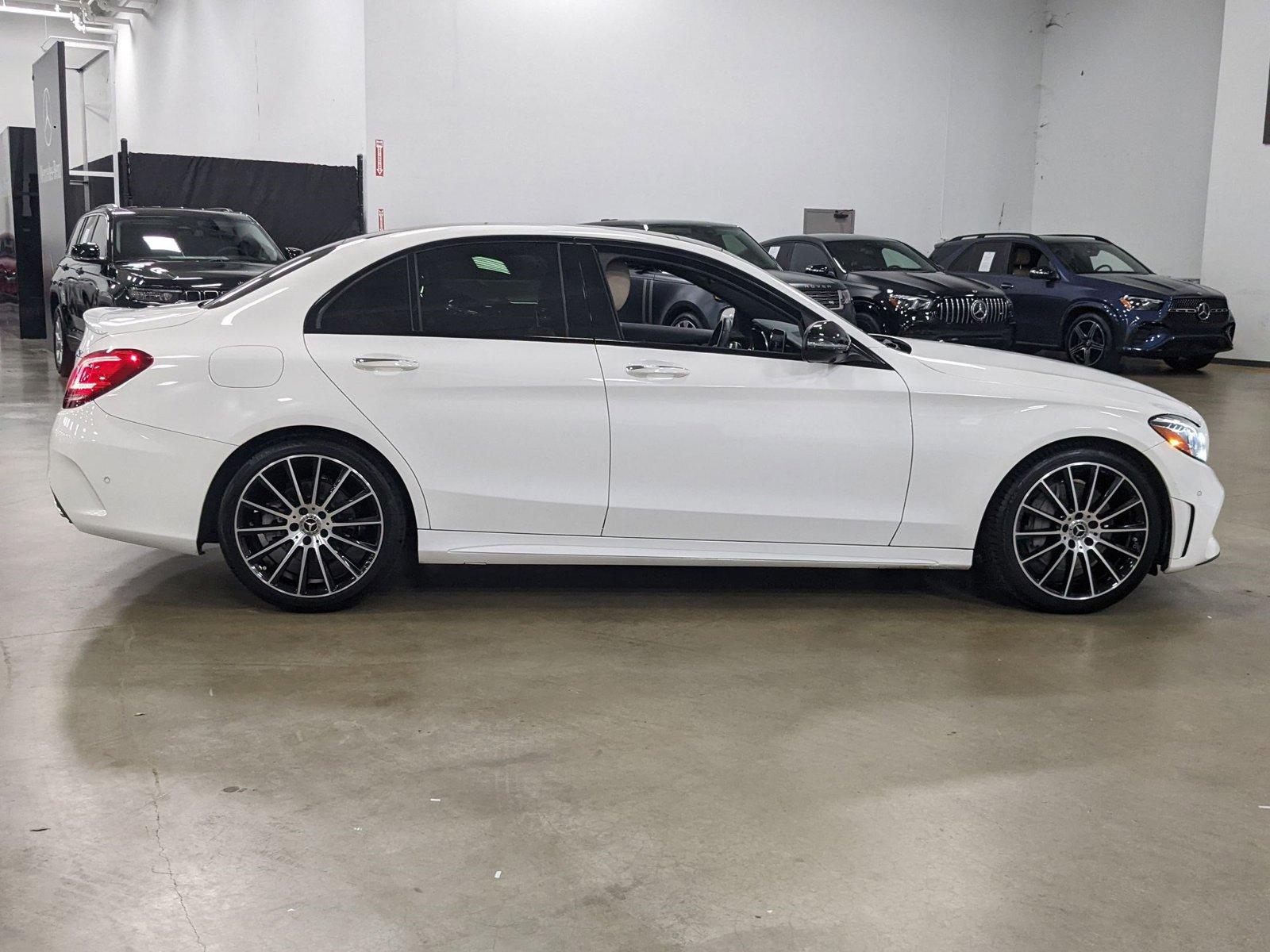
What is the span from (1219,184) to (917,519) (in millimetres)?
14171

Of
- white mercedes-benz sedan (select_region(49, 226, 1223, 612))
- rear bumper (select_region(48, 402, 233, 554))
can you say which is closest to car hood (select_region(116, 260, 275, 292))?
white mercedes-benz sedan (select_region(49, 226, 1223, 612))

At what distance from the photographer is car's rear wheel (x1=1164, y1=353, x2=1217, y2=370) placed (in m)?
15.0

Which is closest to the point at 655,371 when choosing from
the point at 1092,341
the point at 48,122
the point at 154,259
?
the point at 154,259

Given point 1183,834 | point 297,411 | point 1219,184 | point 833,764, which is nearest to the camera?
point 1183,834

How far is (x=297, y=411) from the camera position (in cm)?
428

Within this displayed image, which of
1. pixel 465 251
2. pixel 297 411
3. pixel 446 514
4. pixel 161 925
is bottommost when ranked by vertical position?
pixel 161 925

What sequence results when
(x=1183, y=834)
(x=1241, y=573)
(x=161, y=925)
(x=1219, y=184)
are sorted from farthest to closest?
1. (x=1219, y=184)
2. (x=1241, y=573)
3. (x=1183, y=834)
4. (x=161, y=925)

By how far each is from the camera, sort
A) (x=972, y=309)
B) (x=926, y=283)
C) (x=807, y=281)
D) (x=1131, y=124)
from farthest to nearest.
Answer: (x=1131, y=124) < (x=926, y=283) < (x=972, y=309) < (x=807, y=281)

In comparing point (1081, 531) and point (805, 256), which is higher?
point (805, 256)

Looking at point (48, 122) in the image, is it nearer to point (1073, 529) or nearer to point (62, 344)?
point (62, 344)

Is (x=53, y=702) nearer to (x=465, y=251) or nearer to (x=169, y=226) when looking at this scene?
(x=465, y=251)

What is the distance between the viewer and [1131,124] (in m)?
18.7

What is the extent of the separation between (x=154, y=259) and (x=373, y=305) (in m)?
6.98

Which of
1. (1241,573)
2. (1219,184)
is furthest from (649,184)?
(1241,573)
